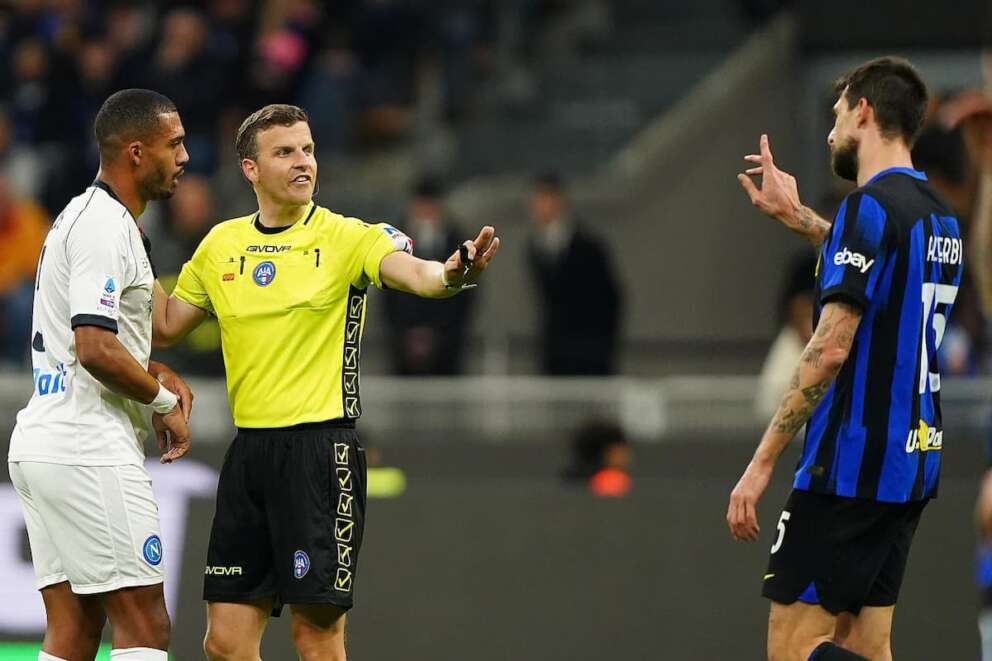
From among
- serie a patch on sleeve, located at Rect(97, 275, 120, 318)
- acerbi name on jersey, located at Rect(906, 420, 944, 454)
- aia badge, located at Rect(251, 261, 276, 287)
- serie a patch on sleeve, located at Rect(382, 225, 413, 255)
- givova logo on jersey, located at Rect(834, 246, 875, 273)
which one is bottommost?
acerbi name on jersey, located at Rect(906, 420, 944, 454)

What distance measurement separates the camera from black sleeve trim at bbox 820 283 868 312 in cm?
520

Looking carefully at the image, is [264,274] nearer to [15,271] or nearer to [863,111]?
[863,111]

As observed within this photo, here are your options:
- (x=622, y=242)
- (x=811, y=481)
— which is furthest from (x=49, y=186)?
(x=811, y=481)

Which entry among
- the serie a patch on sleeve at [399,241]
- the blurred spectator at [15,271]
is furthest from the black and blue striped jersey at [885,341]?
the blurred spectator at [15,271]

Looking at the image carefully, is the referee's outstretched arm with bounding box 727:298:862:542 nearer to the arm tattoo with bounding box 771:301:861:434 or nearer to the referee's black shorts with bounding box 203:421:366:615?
the arm tattoo with bounding box 771:301:861:434

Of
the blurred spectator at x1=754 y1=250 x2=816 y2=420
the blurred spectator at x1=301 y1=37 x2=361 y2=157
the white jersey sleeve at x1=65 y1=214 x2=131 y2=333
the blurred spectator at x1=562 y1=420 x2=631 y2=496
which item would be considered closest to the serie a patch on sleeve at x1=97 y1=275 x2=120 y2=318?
the white jersey sleeve at x1=65 y1=214 x2=131 y2=333

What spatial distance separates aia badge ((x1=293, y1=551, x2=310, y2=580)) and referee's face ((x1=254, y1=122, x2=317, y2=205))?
1.16 metres

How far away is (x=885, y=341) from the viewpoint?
5.30 metres

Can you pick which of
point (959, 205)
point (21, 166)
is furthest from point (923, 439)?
point (21, 166)

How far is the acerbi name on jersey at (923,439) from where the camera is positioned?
5.36 m

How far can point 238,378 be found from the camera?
5859 mm

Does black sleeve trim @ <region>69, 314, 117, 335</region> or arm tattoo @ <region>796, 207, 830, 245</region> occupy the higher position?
arm tattoo @ <region>796, 207, 830, 245</region>

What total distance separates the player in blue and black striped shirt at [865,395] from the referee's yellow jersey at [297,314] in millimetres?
1390

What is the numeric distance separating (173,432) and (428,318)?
557 cm
